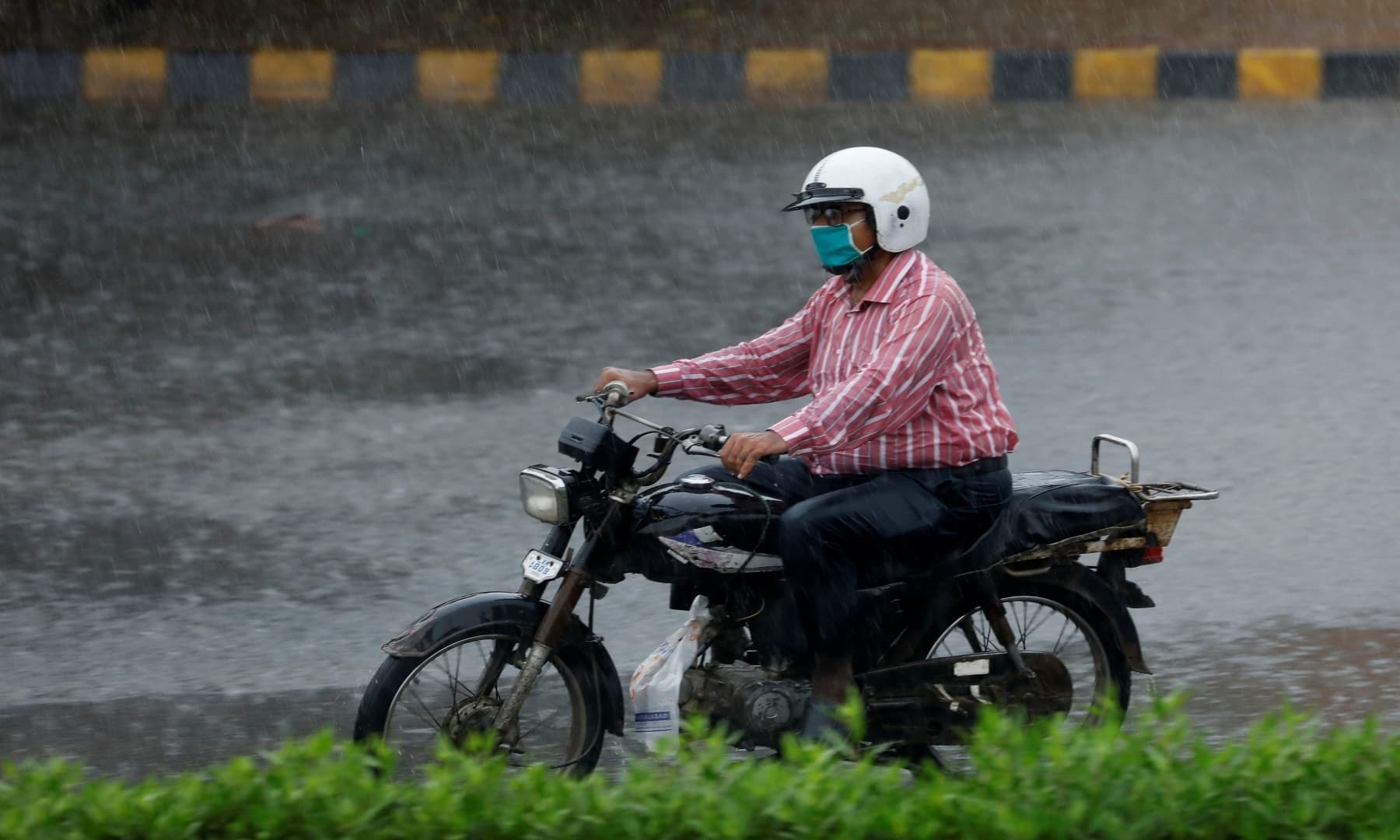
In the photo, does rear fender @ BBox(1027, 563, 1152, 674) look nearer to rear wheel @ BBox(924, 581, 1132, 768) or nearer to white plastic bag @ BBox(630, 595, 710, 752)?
rear wheel @ BBox(924, 581, 1132, 768)

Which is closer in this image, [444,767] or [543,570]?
[444,767]

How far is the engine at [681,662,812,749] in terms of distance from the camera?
170 inches

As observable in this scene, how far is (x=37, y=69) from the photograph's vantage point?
13945 millimetres

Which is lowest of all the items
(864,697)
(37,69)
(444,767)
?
(864,697)

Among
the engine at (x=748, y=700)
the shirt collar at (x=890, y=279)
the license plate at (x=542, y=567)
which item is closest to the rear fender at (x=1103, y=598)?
the engine at (x=748, y=700)

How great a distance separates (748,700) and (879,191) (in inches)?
43.1

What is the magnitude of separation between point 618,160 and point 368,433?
174 inches

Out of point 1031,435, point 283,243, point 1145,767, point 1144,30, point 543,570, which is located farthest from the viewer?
point 1144,30

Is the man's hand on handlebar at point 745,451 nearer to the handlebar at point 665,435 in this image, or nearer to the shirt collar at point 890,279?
the handlebar at point 665,435

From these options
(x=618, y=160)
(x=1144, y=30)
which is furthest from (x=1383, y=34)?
(x=618, y=160)

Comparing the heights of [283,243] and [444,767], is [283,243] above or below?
above

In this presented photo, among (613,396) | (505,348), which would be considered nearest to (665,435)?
(613,396)

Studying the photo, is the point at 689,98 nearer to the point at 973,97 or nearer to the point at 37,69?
the point at 973,97

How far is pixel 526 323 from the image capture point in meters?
9.09
